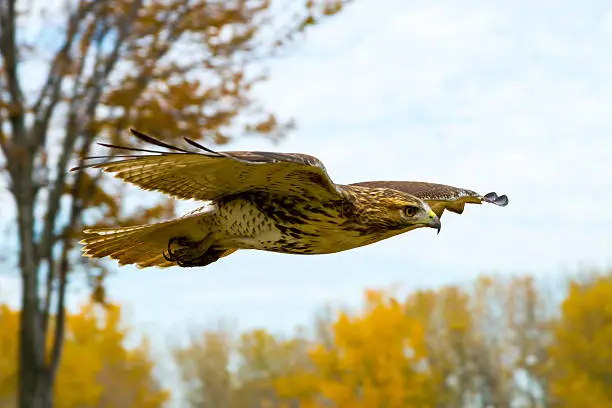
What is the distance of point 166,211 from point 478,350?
25.7 meters

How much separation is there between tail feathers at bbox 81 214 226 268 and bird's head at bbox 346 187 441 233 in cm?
79

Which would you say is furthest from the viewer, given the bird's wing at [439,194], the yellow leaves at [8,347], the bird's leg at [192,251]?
the yellow leaves at [8,347]

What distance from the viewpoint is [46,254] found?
36.3 feet

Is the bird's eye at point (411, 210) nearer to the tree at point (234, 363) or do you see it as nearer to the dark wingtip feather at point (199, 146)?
the dark wingtip feather at point (199, 146)

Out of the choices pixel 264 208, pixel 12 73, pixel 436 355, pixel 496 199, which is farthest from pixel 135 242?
pixel 436 355

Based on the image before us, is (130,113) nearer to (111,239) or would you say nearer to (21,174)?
(21,174)

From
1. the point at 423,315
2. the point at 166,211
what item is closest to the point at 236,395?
the point at 423,315

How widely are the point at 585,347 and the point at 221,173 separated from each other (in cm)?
2953

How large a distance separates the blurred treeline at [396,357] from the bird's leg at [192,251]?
21.1 m

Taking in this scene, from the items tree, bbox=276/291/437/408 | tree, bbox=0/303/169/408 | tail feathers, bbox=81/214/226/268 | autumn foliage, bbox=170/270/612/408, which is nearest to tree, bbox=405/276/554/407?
autumn foliage, bbox=170/270/612/408

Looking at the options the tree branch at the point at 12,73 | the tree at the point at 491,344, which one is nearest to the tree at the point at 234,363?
the tree at the point at 491,344

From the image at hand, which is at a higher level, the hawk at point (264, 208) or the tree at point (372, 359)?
the hawk at point (264, 208)

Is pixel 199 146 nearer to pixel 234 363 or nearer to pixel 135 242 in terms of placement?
pixel 135 242

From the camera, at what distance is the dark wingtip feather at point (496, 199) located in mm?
5430
